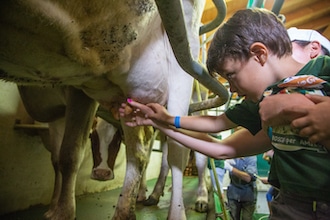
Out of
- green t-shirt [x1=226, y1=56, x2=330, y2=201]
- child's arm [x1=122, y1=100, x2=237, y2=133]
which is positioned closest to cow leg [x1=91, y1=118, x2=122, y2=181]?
child's arm [x1=122, y1=100, x2=237, y2=133]

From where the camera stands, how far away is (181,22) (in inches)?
27.1

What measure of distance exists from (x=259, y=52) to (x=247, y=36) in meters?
0.05

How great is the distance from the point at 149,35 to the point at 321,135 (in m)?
0.73

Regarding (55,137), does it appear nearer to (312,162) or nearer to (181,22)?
(181,22)

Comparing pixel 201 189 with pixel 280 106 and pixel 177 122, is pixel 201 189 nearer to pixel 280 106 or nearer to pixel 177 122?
pixel 177 122

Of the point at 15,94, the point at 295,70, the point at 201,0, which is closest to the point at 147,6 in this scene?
the point at 295,70

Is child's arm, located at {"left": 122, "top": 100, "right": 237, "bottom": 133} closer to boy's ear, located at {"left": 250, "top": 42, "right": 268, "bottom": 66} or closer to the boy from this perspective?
the boy

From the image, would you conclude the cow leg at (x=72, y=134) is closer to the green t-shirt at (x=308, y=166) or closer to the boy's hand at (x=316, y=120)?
the green t-shirt at (x=308, y=166)

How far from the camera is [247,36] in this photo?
0.76 meters

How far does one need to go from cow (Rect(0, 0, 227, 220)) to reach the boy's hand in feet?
1.20

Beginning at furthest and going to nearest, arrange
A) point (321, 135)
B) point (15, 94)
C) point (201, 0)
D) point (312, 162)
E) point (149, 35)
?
1. point (15, 94)
2. point (201, 0)
3. point (149, 35)
4. point (312, 162)
5. point (321, 135)

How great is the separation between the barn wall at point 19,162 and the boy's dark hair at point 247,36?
1350 millimetres

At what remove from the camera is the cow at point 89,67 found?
624 mm

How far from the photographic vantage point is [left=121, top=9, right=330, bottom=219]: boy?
0.66 m
